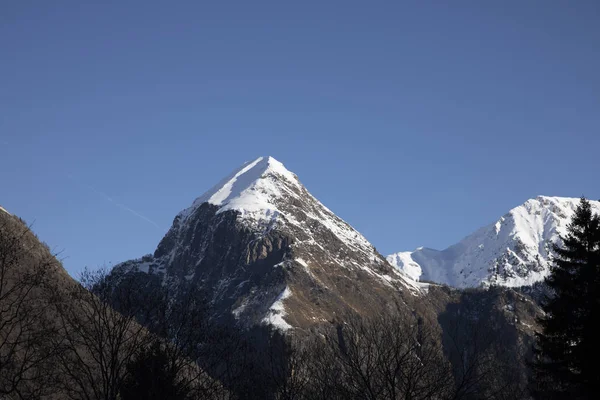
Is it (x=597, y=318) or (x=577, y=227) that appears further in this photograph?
(x=577, y=227)

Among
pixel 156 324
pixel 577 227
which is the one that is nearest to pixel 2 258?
pixel 156 324

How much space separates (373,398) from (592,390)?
44.5ft

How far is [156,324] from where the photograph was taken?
170 ft

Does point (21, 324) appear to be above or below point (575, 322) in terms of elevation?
below

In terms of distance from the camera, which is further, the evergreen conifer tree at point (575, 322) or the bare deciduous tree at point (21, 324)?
the evergreen conifer tree at point (575, 322)

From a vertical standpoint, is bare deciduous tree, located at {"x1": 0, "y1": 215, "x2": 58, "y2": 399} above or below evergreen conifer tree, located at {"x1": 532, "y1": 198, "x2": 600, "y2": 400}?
below

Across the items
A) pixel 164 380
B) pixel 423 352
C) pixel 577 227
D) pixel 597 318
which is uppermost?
pixel 577 227

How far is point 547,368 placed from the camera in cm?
4925

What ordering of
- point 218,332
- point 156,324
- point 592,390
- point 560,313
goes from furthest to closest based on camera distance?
point 218,332 < point 156,324 < point 560,313 < point 592,390

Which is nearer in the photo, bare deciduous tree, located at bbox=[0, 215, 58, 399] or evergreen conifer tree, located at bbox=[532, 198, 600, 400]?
bare deciduous tree, located at bbox=[0, 215, 58, 399]

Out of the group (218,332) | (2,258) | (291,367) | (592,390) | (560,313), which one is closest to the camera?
(2,258)

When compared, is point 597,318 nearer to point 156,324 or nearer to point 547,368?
point 547,368

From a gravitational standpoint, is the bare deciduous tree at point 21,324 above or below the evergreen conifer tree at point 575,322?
below

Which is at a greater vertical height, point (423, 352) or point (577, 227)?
point (577, 227)
